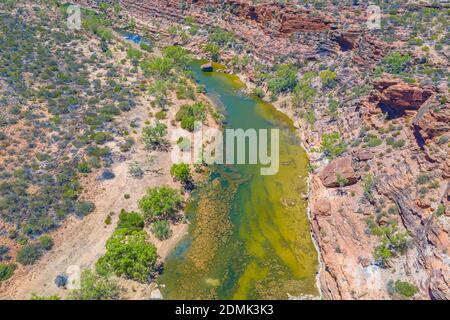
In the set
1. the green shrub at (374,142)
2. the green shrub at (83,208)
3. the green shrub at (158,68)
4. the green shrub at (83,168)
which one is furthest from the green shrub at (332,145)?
the green shrub at (158,68)

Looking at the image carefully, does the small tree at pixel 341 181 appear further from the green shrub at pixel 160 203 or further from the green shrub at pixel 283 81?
the green shrub at pixel 283 81

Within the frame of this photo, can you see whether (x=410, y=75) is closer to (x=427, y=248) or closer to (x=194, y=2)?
(x=427, y=248)

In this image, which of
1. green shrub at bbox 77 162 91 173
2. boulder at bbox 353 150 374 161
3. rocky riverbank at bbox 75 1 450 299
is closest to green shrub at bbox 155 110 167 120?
green shrub at bbox 77 162 91 173

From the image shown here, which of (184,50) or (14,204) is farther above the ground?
(184,50)

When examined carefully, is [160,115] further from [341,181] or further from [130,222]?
[341,181]

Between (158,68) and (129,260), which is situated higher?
(158,68)

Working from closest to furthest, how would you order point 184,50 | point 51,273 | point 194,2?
point 51,273
point 184,50
point 194,2

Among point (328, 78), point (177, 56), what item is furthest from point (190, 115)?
point (328, 78)

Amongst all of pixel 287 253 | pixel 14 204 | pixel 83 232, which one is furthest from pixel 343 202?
pixel 14 204
